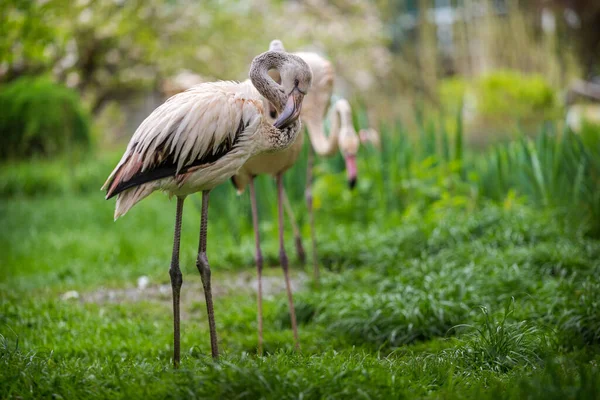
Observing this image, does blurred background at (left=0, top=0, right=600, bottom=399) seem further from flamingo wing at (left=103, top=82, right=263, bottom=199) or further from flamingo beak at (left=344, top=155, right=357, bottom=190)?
flamingo wing at (left=103, top=82, right=263, bottom=199)

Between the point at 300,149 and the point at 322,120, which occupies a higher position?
the point at 322,120

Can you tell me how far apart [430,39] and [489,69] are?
1.38 meters

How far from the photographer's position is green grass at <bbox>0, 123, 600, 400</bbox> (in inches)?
115

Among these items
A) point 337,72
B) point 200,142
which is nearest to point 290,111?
point 200,142

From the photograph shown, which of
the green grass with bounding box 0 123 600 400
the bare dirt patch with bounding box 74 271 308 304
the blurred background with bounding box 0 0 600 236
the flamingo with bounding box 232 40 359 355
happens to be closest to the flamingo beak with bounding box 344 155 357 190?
the flamingo with bounding box 232 40 359 355

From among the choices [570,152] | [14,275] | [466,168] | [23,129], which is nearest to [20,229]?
[14,275]

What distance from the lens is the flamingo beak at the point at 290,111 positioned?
362 cm

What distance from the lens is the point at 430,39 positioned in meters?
15.3

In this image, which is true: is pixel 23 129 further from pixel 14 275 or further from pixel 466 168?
pixel 466 168

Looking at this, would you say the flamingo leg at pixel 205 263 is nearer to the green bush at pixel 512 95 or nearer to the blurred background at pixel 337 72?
the blurred background at pixel 337 72

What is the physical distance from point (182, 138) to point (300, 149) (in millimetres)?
1697

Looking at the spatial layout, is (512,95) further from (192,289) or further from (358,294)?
(358,294)

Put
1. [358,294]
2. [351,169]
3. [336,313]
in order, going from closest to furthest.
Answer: [336,313] → [358,294] → [351,169]

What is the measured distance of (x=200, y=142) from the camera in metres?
3.39
